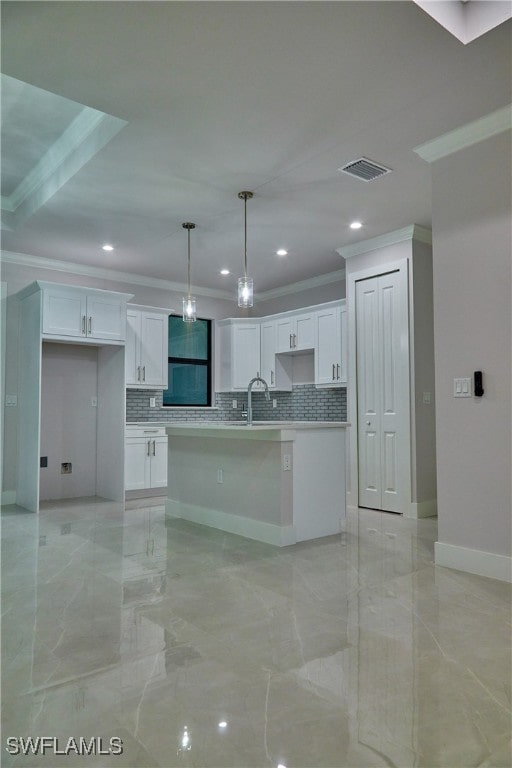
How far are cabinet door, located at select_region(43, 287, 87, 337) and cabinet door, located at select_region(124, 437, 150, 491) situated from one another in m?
1.40

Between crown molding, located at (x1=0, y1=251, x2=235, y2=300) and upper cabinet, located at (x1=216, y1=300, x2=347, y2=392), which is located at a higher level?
crown molding, located at (x1=0, y1=251, x2=235, y2=300)

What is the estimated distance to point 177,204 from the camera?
4672mm

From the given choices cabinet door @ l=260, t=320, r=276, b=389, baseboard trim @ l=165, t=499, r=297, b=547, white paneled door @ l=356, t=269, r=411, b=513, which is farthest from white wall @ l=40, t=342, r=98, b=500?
white paneled door @ l=356, t=269, r=411, b=513

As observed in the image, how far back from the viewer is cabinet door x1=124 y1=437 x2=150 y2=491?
6207mm

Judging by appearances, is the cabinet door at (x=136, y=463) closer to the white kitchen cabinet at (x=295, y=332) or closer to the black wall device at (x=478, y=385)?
the white kitchen cabinet at (x=295, y=332)

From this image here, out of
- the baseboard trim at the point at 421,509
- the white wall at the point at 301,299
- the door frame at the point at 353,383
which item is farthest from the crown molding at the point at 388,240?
the baseboard trim at the point at 421,509

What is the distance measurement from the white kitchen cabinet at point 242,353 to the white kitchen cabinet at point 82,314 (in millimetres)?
1884

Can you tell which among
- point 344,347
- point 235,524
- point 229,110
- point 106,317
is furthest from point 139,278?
point 229,110

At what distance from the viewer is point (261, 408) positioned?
8180mm

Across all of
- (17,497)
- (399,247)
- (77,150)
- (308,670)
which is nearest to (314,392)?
(399,247)

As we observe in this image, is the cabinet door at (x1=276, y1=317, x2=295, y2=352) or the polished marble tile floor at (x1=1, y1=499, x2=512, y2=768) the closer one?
the polished marble tile floor at (x1=1, y1=499, x2=512, y2=768)

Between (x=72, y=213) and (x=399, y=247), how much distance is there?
319 centimetres

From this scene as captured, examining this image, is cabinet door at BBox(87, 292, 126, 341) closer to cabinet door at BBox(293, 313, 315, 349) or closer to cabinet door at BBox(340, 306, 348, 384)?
cabinet door at BBox(293, 313, 315, 349)

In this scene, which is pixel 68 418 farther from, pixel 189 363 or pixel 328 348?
pixel 328 348
